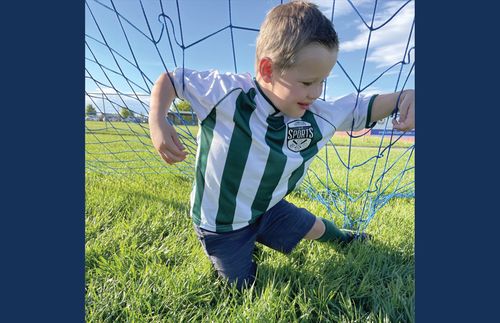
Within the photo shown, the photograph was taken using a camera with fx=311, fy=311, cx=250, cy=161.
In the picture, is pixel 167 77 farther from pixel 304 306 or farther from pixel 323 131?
pixel 304 306

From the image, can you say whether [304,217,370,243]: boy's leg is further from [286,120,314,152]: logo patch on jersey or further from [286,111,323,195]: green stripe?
[286,120,314,152]: logo patch on jersey

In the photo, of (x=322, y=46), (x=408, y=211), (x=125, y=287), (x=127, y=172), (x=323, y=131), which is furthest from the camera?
(x=127, y=172)

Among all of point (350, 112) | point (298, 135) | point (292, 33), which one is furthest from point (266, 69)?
point (350, 112)

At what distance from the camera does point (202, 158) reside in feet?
3.15

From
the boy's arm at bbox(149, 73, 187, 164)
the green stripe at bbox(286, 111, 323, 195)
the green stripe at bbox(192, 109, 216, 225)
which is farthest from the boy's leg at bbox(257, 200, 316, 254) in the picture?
the boy's arm at bbox(149, 73, 187, 164)

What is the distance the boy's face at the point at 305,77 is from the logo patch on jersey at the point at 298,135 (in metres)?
0.09

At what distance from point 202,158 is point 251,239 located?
33cm

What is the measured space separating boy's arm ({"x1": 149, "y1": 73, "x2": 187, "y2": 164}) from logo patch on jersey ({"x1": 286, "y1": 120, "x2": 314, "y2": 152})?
0.34 meters

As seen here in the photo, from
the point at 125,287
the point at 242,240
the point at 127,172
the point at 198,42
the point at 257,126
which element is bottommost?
the point at 127,172

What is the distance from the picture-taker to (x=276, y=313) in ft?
2.65

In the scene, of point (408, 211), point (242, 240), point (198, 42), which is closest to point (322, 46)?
point (198, 42)

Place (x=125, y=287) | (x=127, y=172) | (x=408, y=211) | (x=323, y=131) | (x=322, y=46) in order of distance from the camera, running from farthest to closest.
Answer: (x=127, y=172) < (x=408, y=211) < (x=323, y=131) < (x=125, y=287) < (x=322, y=46)

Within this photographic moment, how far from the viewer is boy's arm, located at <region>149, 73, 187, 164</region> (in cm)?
77

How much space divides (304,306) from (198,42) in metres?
0.83
